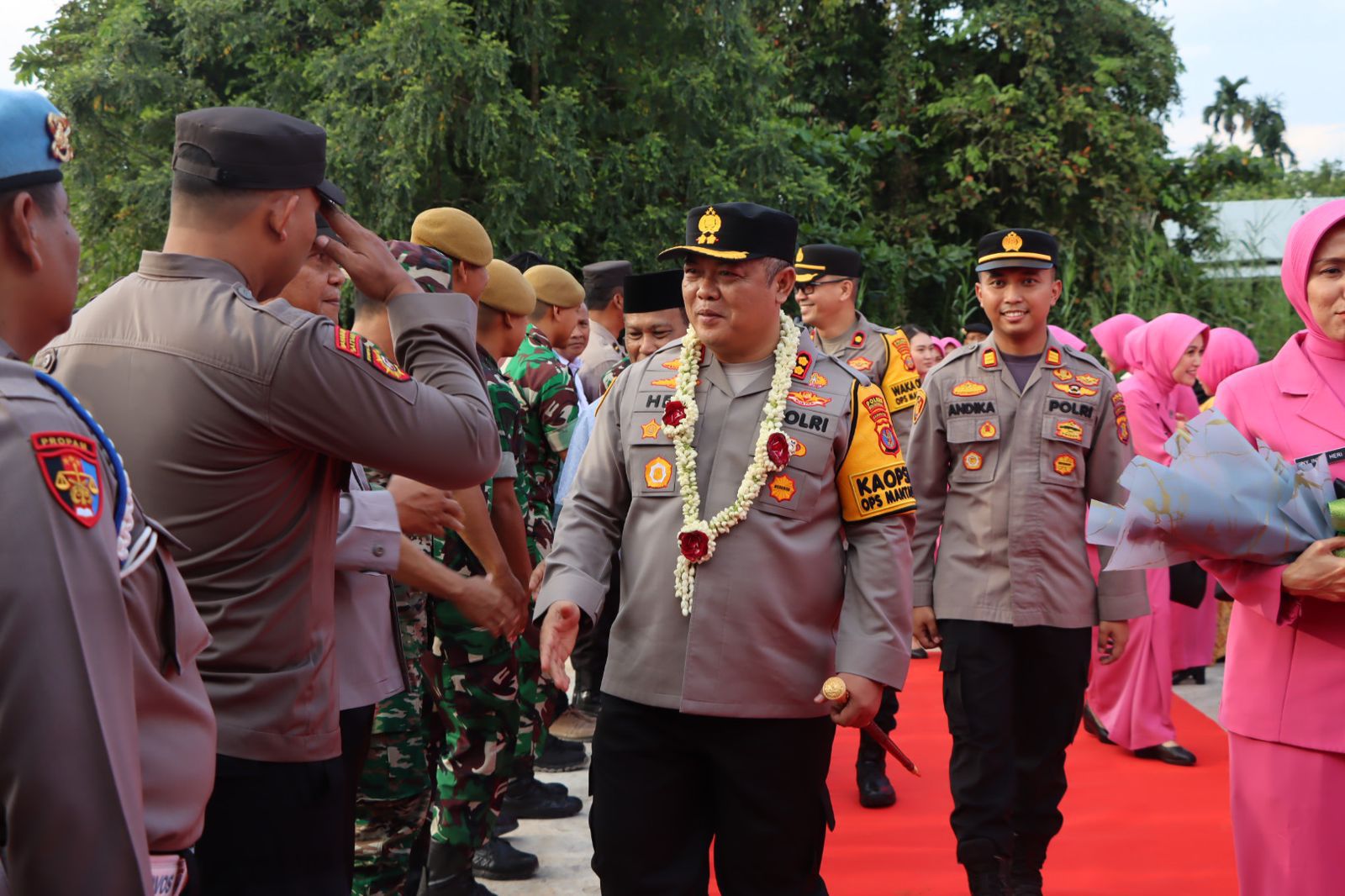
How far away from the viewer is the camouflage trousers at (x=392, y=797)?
3465mm

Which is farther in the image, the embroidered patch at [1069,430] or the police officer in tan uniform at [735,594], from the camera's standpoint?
the embroidered patch at [1069,430]

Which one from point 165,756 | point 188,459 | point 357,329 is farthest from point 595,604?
point 165,756

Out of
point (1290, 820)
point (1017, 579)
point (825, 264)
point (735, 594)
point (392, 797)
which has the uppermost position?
point (825, 264)

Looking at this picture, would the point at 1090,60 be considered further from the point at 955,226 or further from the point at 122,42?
the point at 122,42

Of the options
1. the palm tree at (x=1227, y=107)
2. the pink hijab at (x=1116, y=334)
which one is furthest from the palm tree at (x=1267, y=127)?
the pink hijab at (x=1116, y=334)

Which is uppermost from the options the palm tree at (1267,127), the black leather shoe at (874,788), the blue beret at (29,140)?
the palm tree at (1267,127)

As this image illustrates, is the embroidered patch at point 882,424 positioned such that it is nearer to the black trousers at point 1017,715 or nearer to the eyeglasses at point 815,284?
the black trousers at point 1017,715

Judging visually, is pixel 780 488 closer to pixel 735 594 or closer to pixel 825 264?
pixel 735 594

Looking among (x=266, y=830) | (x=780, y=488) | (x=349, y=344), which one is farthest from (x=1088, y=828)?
(x=349, y=344)

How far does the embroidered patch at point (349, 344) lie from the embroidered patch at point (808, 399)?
1378 mm

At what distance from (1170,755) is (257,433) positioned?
19.3 ft

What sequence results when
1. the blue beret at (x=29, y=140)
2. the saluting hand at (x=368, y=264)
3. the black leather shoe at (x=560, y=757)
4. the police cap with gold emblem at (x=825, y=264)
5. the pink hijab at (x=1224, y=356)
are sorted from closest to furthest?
the blue beret at (x=29, y=140) < the saluting hand at (x=368, y=264) < the black leather shoe at (x=560, y=757) < the police cap with gold emblem at (x=825, y=264) < the pink hijab at (x=1224, y=356)

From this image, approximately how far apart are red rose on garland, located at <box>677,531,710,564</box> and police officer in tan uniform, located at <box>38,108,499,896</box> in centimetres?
84

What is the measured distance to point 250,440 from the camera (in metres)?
2.27
